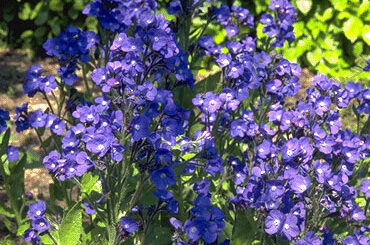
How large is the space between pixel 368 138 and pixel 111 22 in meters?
1.49

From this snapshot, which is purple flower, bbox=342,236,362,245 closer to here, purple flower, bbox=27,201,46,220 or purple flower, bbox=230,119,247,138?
purple flower, bbox=230,119,247,138

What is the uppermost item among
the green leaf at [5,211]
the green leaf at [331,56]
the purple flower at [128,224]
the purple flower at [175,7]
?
the purple flower at [175,7]

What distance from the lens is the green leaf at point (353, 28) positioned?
18.6ft

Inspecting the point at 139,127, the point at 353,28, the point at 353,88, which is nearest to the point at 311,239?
the point at 139,127

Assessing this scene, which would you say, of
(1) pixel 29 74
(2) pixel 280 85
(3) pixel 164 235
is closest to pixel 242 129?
(2) pixel 280 85

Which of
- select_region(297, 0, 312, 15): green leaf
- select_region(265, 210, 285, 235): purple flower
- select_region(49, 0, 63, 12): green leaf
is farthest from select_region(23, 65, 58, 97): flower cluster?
select_region(297, 0, 312, 15): green leaf

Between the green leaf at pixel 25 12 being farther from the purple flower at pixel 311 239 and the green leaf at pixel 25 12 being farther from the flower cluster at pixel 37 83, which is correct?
the purple flower at pixel 311 239

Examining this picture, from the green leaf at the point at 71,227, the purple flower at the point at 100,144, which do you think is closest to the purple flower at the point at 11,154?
the green leaf at the point at 71,227

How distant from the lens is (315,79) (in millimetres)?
3008

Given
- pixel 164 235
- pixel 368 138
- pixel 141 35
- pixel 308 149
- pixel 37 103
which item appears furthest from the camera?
pixel 37 103

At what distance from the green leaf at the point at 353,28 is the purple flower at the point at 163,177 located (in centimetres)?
406

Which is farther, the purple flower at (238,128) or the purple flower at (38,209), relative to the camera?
the purple flower at (238,128)

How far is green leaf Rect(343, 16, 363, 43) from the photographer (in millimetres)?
5677

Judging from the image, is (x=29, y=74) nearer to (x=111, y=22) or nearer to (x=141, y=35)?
(x=111, y=22)
